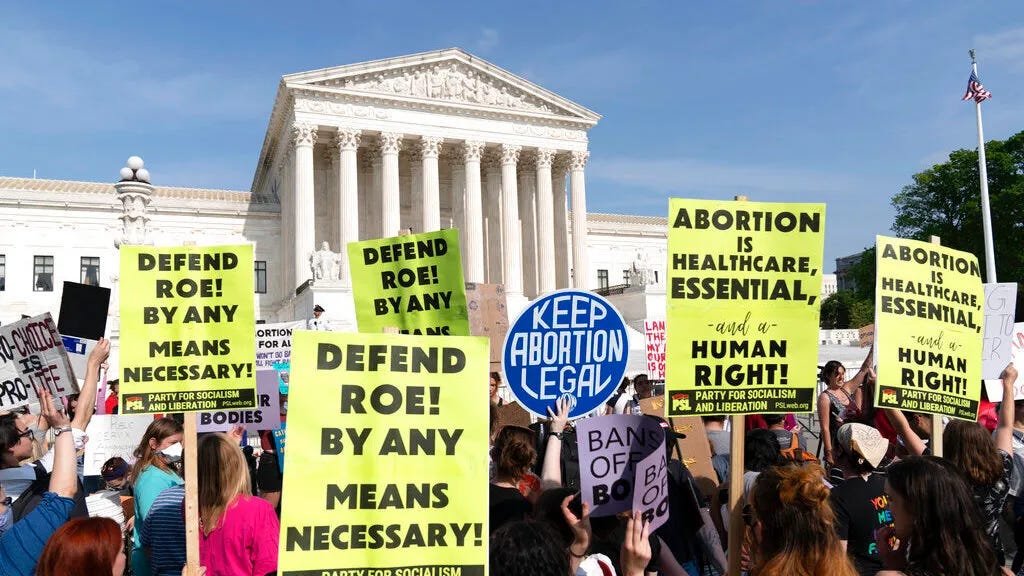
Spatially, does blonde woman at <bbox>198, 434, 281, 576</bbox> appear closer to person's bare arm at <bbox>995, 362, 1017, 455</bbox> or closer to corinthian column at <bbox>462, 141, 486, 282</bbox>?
person's bare arm at <bbox>995, 362, 1017, 455</bbox>

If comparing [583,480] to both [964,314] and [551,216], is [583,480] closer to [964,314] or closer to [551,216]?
[964,314]

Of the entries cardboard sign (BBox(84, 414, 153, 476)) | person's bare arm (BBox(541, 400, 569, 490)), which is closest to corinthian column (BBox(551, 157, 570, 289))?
cardboard sign (BBox(84, 414, 153, 476))

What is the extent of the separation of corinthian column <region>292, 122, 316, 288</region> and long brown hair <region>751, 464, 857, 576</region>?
147 ft

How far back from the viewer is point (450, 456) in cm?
385

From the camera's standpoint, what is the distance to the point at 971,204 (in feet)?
179

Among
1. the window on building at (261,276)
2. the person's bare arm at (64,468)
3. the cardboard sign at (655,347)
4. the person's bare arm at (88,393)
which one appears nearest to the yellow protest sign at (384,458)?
the person's bare arm at (64,468)

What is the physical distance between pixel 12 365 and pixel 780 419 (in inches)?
273

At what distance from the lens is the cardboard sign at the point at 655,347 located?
48.0 feet

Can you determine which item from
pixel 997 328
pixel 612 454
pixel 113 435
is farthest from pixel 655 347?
pixel 612 454

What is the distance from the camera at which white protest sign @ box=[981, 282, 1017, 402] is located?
7.96 m

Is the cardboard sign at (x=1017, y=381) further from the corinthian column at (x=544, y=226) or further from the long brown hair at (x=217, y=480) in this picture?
the corinthian column at (x=544, y=226)

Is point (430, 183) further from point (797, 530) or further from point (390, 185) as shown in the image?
point (797, 530)

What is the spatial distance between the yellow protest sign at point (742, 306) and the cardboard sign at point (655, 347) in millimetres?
9579

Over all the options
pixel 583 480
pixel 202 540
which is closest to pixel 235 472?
pixel 202 540
